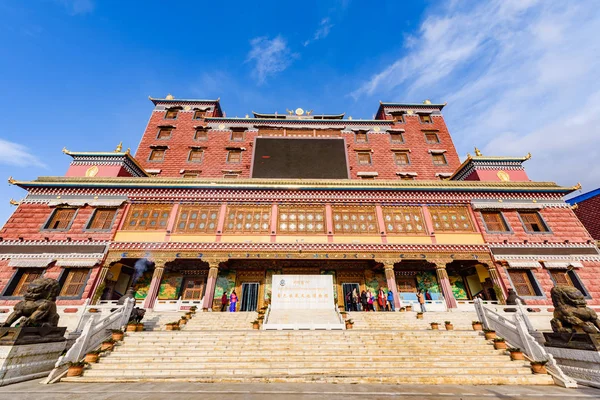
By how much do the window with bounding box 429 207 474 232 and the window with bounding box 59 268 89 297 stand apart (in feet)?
68.4

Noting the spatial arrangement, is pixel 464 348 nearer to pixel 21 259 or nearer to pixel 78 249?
pixel 78 249

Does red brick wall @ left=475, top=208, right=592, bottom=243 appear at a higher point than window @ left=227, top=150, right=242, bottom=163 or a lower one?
lower

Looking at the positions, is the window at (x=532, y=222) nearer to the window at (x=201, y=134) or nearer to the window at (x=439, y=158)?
the window at (x=439, y=158)

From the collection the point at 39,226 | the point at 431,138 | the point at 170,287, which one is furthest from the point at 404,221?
the point at 39,226

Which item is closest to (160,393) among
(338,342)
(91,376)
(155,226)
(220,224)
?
(91,376)

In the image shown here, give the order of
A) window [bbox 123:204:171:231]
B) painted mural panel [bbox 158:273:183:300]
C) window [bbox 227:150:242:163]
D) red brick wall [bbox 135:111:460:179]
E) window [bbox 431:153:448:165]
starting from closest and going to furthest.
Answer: window [bbox 123:204:171:231] → painted mural panel [bbox 158:273:183:300] → red brick wall [bbox 135:111:460:179] → window [bbox 227:150:242:163] → window [bbox 431:153:448:165]

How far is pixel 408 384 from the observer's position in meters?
6.84

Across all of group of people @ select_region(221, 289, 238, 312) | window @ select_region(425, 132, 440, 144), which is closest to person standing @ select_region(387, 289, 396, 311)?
group of people @ select_region(221, 289, 238, 312)

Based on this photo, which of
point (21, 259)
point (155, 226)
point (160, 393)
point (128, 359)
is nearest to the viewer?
point (160, 393)

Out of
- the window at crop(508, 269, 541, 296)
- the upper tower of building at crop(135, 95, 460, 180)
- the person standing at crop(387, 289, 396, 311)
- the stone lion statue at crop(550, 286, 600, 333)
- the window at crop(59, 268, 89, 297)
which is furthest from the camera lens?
the upper tower of building at crop(135, 95, 460, 180)

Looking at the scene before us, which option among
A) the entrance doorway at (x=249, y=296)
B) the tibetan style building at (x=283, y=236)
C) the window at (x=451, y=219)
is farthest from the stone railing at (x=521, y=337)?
the entrance doorway at (x=249, y=296)

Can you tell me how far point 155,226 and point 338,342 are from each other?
12966 mm

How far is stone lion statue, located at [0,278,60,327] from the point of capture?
7945mm

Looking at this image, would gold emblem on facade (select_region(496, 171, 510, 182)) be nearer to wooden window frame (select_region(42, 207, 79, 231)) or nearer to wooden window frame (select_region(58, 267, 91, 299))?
wooden window frame (select_region(58, 267, 91, 299))
